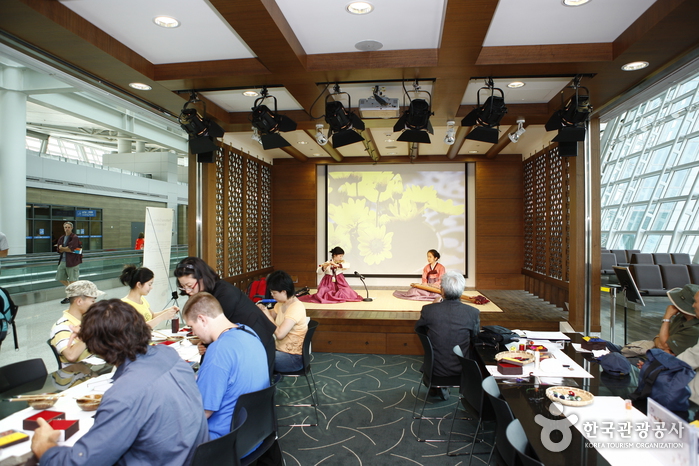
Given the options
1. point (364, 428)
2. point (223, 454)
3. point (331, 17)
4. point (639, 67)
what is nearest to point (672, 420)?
point (223, 454)

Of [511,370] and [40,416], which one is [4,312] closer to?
[40,416]

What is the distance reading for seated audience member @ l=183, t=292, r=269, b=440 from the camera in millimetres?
1994

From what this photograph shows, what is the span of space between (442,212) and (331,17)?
6844 millimetres

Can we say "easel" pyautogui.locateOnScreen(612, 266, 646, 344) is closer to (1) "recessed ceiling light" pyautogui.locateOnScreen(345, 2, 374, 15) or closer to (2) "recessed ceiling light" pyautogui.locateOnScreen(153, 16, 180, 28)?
(1) "recessed ceiling light" pyautogui.locateOnScreen(345, 2, 374, 15)

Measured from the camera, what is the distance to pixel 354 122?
15.9 ft

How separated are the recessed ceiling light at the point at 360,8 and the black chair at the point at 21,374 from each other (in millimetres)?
3232

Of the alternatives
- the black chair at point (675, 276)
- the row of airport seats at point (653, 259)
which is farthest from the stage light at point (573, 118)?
the row of airport seats at point (653, 259)

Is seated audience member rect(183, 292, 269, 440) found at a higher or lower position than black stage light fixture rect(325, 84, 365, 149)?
lower

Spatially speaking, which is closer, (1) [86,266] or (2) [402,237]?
(1) [86,266]

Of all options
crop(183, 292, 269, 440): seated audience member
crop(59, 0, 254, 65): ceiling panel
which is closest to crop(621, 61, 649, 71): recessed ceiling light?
crop(59, 0, 254, 65): ceiling panel

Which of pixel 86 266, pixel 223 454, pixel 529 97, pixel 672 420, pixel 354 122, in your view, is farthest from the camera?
pixel 86 266

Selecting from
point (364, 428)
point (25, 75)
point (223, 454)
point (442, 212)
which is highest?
point (25, 75)

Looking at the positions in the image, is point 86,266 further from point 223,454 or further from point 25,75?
point 223,454

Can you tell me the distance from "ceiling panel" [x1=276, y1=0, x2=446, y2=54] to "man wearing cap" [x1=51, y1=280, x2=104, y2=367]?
2.58 m
